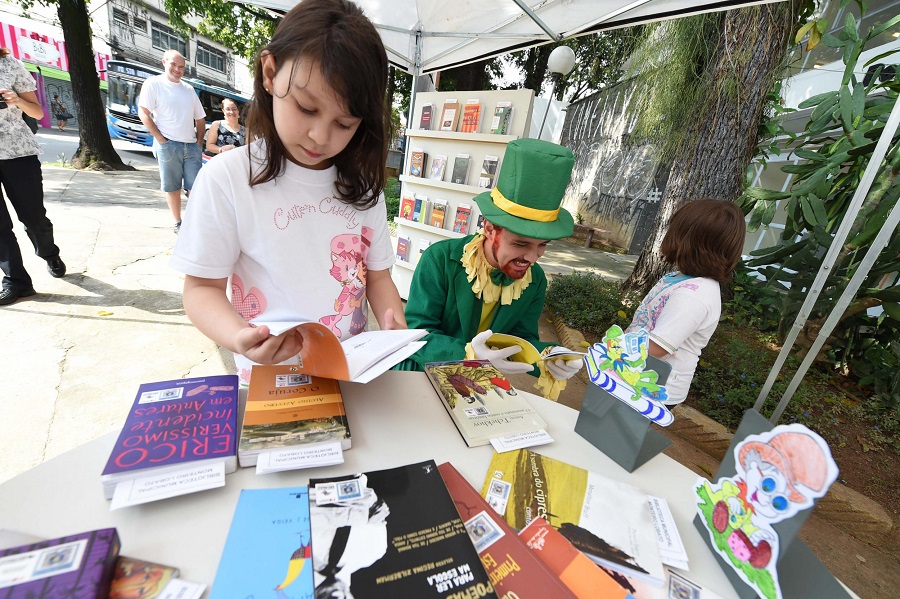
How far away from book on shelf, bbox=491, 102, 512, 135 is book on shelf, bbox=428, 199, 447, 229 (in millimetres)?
755

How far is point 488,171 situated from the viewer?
3.12 m

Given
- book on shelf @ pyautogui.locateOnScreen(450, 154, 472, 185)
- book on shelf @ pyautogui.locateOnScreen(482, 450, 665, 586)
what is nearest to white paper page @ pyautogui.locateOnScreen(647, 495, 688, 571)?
book on shelf @ pyautogui.locateOnScreen(482, 450, 665, 586)

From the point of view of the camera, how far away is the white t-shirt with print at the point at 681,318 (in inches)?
65.4

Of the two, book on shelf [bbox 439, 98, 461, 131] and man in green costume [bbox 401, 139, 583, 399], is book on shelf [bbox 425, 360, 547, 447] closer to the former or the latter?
man in green costume [bbox 401, 139, 583, 399]

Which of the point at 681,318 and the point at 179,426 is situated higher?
the point at 681,318

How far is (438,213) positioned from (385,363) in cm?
280

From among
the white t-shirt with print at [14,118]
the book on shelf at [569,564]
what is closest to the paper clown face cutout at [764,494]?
the book on shelf at [569,564]

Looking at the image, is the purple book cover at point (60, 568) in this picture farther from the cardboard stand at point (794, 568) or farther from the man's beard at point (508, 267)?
the man's beard at point (508, 267)

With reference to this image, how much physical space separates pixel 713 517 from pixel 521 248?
0.91 metres

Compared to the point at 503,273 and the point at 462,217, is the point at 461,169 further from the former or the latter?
the point at 503,273

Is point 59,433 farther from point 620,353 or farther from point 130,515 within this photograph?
point 620,353

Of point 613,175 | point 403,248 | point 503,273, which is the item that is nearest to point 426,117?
point 403,248

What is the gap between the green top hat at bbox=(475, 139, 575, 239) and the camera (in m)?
1.29

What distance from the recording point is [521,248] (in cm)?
140
